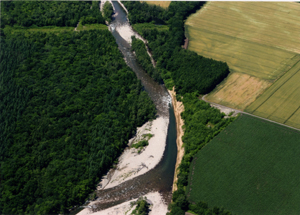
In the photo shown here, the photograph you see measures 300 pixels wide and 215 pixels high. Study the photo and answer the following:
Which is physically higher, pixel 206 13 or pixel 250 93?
pixel 206 13

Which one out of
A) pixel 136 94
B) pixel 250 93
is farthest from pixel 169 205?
pixel 250 93

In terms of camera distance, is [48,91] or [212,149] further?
[48,91]

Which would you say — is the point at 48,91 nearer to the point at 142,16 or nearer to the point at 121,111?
the point at 121,111

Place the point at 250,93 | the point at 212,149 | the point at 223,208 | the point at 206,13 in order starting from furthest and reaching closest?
the point at 206,13 < the point at 250,93 < the point at 212,149 < the point at 223,208

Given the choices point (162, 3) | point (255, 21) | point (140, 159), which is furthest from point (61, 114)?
point (255, 21)

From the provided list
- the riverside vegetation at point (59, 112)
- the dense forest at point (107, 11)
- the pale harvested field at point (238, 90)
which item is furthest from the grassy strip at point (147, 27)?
the pale harvested field at point (238, 90)

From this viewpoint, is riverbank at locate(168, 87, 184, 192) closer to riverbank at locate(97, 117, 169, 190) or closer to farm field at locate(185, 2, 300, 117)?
riverbank at locate(97, 117, 169, 190)
